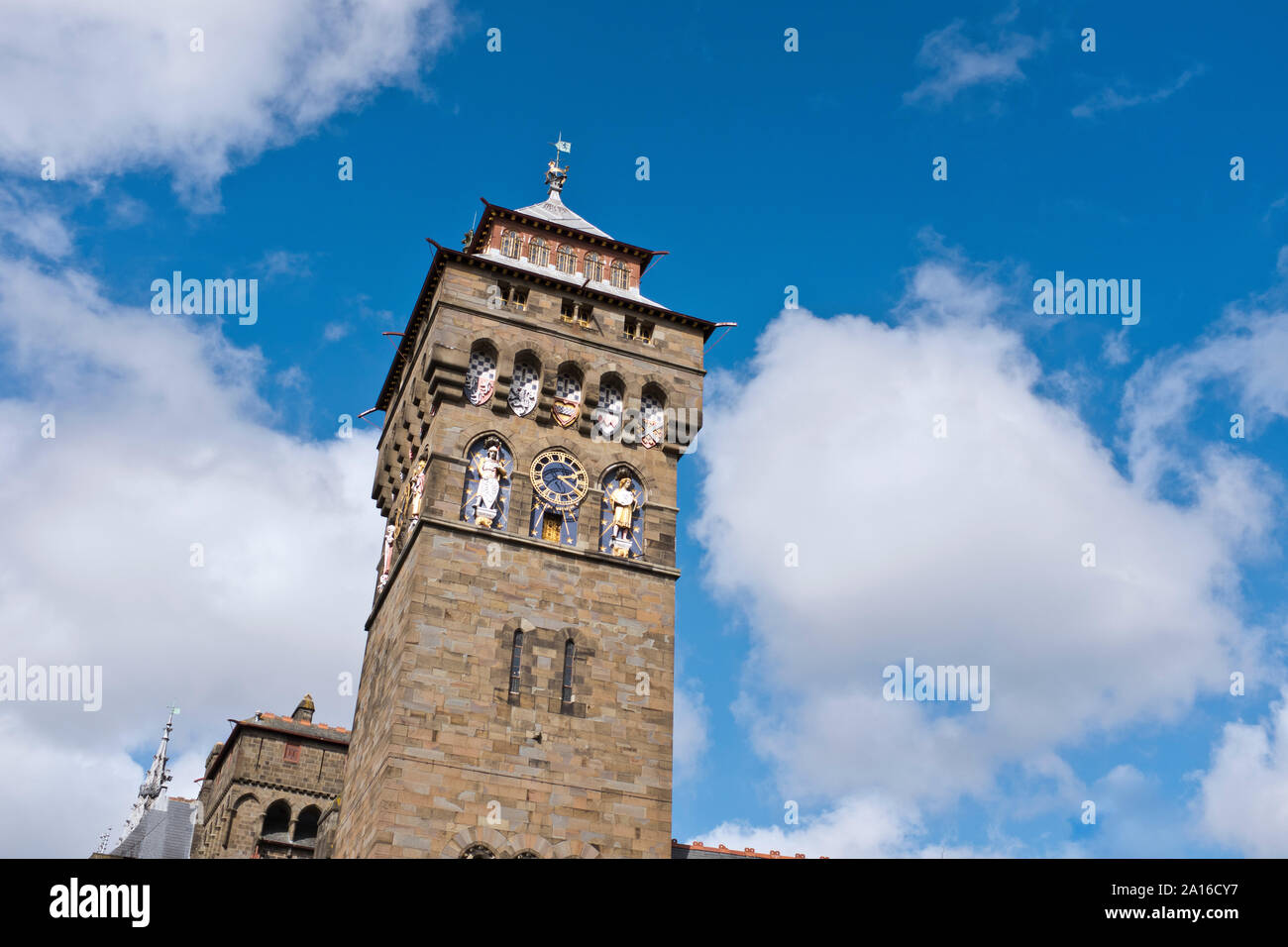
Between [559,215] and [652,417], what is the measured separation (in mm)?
8818

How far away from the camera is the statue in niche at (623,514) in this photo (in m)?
37.8

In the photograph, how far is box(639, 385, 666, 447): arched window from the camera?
1575 inches

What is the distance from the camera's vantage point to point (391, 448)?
42750 mm

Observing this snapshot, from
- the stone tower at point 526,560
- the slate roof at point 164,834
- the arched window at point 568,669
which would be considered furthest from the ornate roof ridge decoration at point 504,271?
the slate roof at point 164,834

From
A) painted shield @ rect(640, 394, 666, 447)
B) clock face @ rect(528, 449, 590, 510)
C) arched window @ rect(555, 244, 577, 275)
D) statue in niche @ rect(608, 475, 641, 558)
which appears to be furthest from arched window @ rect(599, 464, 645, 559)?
arched window @ rect(555, 244, 577, 275)

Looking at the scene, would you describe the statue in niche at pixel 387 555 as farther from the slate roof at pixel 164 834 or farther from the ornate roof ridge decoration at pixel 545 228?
the slate roof at pixel 164 834

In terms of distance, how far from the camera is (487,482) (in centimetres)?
3712

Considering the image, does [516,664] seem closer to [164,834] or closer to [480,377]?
[480,377]

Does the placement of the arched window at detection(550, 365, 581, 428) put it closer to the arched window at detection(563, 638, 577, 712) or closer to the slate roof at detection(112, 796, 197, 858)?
the arched window at detection(563, 638, 577, 712)

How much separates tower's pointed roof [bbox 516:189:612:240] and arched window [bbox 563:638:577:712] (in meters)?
14.6

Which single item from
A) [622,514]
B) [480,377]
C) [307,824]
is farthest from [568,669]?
[307,824]

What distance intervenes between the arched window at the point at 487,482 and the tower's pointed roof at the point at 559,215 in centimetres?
897
